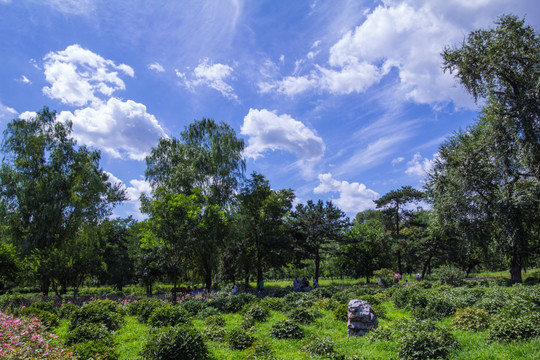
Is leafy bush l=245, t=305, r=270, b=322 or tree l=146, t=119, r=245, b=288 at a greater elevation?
tree l=146, t=119, r=245, b=288

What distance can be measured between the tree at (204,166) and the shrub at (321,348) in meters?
15.8

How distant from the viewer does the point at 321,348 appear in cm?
816

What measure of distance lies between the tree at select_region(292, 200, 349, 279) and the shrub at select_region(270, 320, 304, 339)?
2037cm

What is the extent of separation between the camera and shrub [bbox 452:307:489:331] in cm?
913

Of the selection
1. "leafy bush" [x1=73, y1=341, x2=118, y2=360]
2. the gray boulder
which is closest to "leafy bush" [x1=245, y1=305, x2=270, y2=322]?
the gray boulder

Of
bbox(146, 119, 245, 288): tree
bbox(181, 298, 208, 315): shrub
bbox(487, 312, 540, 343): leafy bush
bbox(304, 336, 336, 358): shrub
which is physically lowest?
bbox(181, 298, 208, 315): shrub

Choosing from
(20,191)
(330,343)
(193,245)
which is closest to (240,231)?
(193,245)

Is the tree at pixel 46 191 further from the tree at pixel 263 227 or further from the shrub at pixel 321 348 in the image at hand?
the shrub at pixel 321 348

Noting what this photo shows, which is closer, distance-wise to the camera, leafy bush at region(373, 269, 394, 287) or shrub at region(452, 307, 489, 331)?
shrub at region(452, 307, 489, 331)

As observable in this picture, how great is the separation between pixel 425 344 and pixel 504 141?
18.4 m

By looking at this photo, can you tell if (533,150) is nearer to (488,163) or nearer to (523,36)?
(488,163)

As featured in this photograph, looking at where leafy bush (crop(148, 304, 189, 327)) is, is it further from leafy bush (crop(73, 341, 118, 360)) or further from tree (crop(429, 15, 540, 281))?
tree (crop(429, 15, 540, 281))

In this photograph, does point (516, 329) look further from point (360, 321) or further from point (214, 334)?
point (214, 334)

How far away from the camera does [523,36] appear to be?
61.9ft
